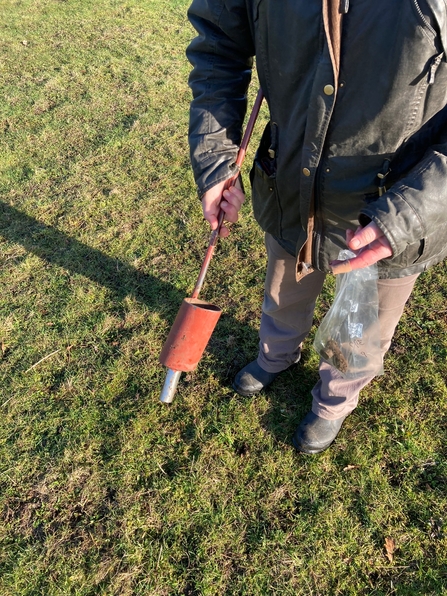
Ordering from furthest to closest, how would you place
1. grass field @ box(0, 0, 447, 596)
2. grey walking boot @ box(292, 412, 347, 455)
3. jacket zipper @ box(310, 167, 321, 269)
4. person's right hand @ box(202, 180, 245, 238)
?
grey walking boot @ box(292, 412, 347, 455) < grass field @ box(0, 0, 447, 596) < person's right hand @ box(202, 180, 245, 238) < jacket zipper @ box(310, 167, 321, 269)

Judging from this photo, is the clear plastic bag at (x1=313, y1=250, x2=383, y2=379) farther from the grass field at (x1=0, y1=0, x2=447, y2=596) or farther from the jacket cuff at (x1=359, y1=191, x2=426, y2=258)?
the grass field at (x1=0, y1=0, x2=447, y2=596)

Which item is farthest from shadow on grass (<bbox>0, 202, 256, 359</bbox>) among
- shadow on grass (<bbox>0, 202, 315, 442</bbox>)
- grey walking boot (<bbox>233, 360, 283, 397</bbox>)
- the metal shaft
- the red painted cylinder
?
the red painted cylinder

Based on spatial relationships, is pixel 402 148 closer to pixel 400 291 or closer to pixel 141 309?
pixel 400 291

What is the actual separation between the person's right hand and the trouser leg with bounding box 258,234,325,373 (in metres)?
0.30

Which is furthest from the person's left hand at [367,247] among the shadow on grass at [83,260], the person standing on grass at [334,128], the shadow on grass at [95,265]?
the shadow on grass at [83,260]

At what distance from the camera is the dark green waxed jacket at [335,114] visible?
125 centimetres

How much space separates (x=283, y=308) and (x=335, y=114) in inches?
39.7

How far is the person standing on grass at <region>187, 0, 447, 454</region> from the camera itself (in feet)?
4.11

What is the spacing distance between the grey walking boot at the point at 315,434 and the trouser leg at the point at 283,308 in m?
0.34

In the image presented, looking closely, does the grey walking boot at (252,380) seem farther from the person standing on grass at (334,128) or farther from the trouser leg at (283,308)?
the person standing on grass at (334,128)

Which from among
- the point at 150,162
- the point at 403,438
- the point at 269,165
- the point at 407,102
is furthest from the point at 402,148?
the point at 150,162

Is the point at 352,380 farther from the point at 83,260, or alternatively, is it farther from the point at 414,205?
the point at 83,260

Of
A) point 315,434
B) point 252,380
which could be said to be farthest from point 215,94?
point 315,434

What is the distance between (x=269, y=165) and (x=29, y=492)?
175 centimetres
